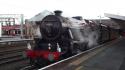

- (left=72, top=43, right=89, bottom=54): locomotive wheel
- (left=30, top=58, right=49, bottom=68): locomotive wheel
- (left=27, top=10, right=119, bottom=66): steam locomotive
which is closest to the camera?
(left=27, top=10, right=119, bottom=66): steam locomotive

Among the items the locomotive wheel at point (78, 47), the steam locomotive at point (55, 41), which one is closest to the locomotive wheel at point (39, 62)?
the steam locomotive at point (55, 41)

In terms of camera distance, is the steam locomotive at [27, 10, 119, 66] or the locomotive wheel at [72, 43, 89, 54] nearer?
the steam locomotive at [27, 10, 119, 66]

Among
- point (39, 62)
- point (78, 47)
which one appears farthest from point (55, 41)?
point (78, 47)

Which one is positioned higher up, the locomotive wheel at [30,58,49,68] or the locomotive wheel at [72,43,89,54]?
the locomotive wheel at [72,43,89,54]

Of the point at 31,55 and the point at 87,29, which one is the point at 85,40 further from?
the point at 31,55

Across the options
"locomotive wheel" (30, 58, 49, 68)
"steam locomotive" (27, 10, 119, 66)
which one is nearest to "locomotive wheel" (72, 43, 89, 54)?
"steam locomotive" (27, 10, 119, 66)

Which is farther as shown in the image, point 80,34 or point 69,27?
point 80,34

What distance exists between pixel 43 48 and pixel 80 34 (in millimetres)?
3874

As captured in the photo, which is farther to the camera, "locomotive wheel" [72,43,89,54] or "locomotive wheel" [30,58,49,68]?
"locomotive wheel" [72,43,89,54]

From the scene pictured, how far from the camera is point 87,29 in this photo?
64.7 feet

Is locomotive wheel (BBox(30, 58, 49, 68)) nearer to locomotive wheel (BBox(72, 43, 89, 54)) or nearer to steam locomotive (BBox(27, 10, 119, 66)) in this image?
steam locomotive (BBox(27, 10, 119, 66))

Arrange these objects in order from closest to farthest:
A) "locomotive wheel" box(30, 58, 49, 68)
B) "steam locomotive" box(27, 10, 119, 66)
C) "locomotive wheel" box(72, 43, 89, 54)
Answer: "steam locomotive" box(27, 10, 119, 66)
"locomotive wheel" box(30, 58, 49, 68)
"locomotive wheel" box(72, 43, 89, 54)

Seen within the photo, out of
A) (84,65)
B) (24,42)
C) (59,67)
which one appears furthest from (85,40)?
(24,42)

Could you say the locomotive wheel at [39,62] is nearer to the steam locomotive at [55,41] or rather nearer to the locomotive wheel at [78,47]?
the steam locomotive at [55,41]
